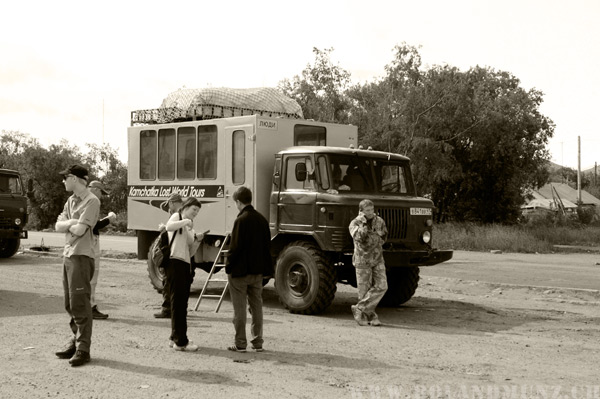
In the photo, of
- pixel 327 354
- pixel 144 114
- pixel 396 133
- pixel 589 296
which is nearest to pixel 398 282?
pixel 589 296

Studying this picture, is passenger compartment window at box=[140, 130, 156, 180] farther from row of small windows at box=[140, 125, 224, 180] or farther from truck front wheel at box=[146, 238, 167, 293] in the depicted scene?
truck front wheel at box=[146, 238, 167, 293]

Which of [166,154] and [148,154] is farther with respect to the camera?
[148,154]

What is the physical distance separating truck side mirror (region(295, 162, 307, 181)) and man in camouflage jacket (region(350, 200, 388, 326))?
4.56 ft

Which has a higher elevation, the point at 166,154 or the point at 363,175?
the point at 166,154


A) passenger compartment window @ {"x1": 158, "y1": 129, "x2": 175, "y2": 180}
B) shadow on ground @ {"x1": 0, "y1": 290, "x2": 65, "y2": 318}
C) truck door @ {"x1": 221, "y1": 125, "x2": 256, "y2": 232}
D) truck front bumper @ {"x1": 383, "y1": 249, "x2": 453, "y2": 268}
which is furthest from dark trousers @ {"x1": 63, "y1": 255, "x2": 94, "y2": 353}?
passenger compartment window @ {"x1": 158, "y1": 129, "x2": 175, "y2": 180}

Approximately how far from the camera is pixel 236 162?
43.7 ft

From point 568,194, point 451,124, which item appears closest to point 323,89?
point 451,124

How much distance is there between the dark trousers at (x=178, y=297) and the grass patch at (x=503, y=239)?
20.5 metres

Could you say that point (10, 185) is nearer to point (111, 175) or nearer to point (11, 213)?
point (11, 213)

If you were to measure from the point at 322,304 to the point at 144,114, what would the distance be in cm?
611

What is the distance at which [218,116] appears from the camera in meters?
14.3

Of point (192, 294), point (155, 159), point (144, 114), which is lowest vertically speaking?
point (192, 294)

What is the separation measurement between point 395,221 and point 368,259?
1.37 meters

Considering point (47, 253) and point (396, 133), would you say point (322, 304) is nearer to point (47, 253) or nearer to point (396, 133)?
point (47, 253)
